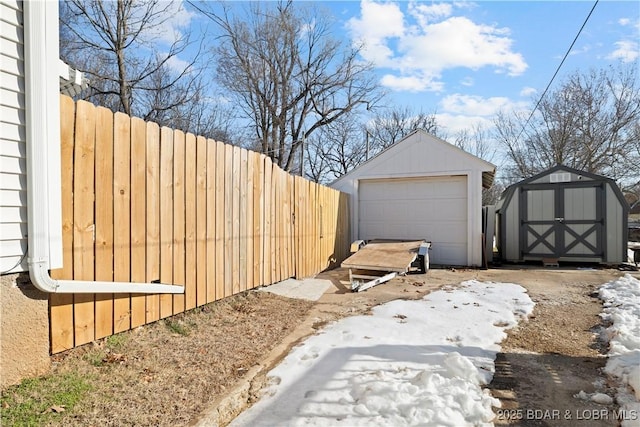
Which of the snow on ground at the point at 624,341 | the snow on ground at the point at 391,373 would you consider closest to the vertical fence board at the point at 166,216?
the snow on ground at the point at 391,373

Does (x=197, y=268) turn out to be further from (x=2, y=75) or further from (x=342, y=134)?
(x=342, y=134)

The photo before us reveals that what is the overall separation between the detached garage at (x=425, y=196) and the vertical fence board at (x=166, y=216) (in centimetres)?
703

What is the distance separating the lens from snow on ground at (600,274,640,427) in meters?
2.31

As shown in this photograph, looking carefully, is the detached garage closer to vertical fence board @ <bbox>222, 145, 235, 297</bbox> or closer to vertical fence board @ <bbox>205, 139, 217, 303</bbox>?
vertical fence board @ <bbox>222, 145, 235, 297</bbox>

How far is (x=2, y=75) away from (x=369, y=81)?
18918mm

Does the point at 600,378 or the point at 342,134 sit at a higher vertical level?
the point at 342,134

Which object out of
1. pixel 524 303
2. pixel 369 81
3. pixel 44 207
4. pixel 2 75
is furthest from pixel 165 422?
pixel 369 81

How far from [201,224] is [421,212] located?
6.94m

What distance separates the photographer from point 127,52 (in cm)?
1085

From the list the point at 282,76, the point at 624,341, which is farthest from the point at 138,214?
the point at 282,76

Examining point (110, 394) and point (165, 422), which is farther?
point (110, 394)

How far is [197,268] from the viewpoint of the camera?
3.59 meters

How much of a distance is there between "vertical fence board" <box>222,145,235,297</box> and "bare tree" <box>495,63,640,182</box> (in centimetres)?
2220

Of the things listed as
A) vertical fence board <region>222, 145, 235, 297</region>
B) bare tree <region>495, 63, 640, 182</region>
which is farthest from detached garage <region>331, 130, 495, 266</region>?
bare tree <region>495, 63, 640, 182</region>
